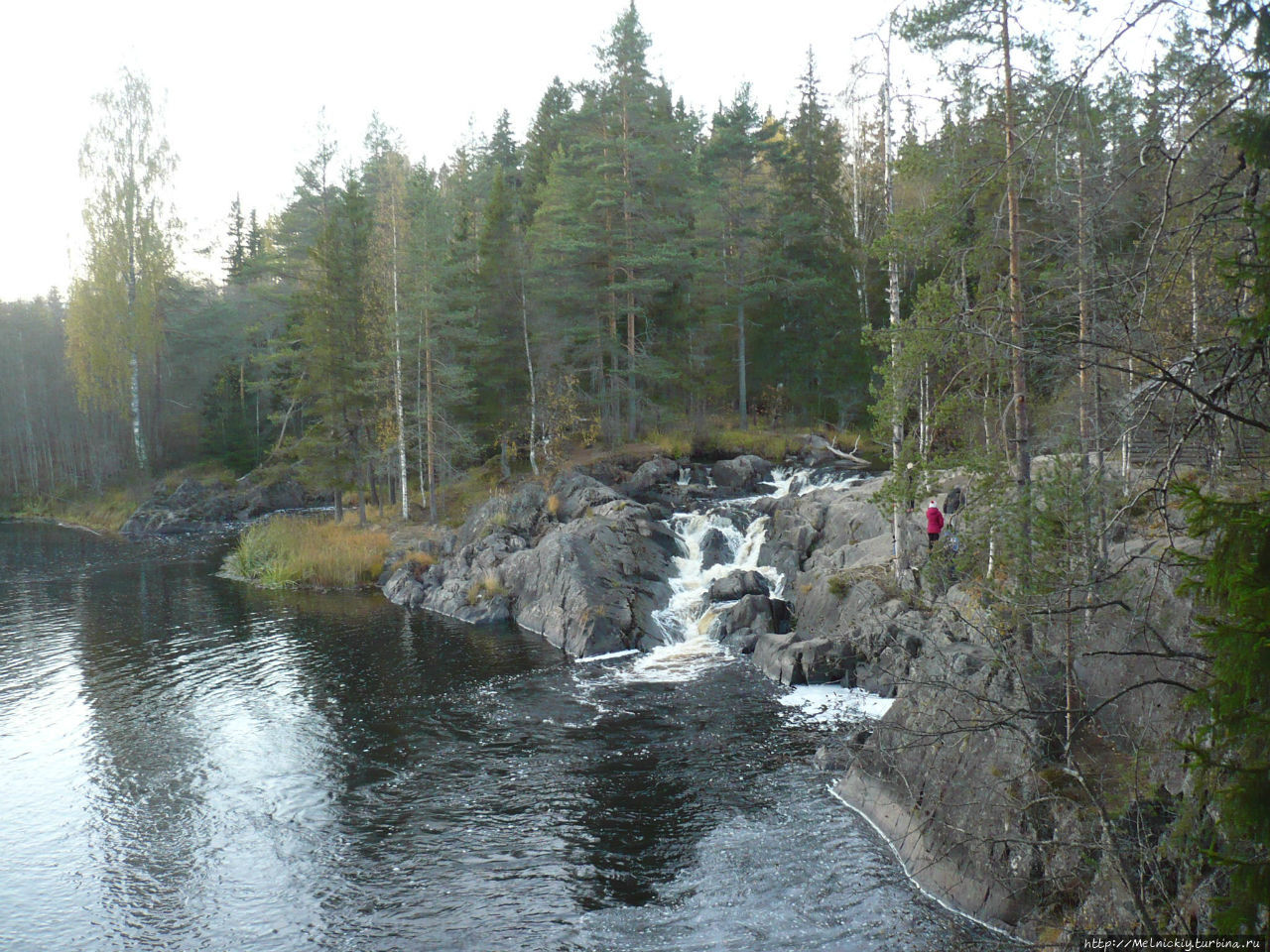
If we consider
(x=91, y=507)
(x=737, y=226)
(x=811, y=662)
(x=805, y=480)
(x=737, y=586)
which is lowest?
(x=811, y=662)

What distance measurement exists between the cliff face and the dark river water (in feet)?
2.19

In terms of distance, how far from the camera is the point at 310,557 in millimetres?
30938

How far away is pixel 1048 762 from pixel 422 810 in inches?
343

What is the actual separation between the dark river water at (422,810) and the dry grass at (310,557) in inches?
327

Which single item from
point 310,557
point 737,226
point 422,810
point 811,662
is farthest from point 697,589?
point 737,226

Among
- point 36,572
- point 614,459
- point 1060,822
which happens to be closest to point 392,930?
point 1060,822

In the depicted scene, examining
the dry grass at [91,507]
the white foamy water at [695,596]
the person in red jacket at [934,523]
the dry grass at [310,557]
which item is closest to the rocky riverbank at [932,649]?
the white foamy water at [695,596]

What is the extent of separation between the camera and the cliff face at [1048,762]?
6.93m

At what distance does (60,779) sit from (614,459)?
83.4 feet

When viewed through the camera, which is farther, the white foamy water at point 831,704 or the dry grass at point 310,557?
the dry grass at point 310,557

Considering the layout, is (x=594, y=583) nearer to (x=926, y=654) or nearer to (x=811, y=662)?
(x=811, y=662)

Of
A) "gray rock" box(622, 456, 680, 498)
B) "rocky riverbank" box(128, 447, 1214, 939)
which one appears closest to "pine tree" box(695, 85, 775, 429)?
"gray rock" box(622, 456, 680, 498)

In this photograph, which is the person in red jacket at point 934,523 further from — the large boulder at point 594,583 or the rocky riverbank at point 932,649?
the large boulder at point 594,583

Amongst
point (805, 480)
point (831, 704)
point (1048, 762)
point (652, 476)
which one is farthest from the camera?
point (652, 476)
